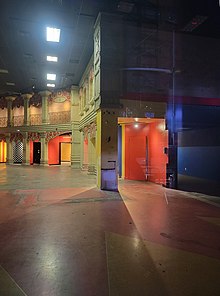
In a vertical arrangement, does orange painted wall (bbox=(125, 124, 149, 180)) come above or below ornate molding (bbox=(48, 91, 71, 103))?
below

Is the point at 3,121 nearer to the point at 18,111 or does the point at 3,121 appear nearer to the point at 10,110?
the point at 10,110

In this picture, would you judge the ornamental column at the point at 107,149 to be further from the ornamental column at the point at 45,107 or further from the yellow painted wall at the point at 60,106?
the ornamental column at the point at 45,107

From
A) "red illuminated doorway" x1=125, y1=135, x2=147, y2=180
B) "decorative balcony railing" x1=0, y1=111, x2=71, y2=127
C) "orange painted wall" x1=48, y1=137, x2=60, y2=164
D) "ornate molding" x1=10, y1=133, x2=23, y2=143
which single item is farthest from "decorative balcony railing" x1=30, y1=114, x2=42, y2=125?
"red illuminated doorway" x1=125, y1=135, x2=147, y2=180

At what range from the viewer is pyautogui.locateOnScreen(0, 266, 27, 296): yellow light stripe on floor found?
7.25ft

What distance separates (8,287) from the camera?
231 cm

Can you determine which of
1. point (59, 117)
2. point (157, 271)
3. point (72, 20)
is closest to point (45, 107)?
point (59, 117)

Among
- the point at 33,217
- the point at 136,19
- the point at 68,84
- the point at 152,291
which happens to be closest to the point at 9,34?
the point at 136,19

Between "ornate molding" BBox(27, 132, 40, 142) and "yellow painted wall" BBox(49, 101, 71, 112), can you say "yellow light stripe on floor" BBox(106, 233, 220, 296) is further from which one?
"ornate molding" BBox(27, 132, 40, 142)

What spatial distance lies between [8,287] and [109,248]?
1.44 metres

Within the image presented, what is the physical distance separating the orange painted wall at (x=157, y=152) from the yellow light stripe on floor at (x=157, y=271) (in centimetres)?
584

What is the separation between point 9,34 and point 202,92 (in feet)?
29.4

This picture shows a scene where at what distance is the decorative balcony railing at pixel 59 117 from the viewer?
18312 mm

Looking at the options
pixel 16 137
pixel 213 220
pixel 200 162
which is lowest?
pixel 213 220

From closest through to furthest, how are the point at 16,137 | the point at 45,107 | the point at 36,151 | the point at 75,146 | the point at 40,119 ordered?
the point at 75,146
the point at 45,107
the point at 40,119
the point at 36,151
the point at 16,137
